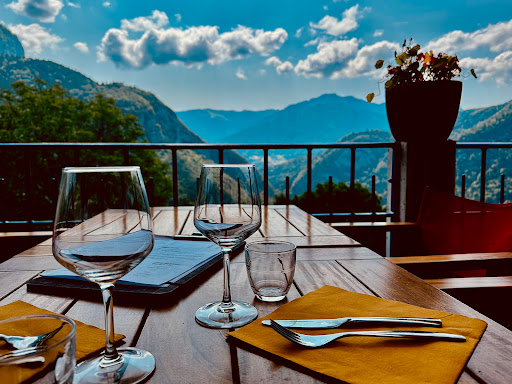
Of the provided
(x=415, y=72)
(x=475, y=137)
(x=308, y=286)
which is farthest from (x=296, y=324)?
(x=475, y=137)

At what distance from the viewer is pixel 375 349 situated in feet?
1.82

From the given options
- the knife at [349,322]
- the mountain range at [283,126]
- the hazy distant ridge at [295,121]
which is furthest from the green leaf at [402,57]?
the hazy distant ridge at [295,121]

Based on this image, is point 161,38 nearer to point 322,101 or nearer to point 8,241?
point 322,101

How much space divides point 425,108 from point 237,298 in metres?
2.30

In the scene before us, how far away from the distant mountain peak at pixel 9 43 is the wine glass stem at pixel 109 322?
8188 centimetres

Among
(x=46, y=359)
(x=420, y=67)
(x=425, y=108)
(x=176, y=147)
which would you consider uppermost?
(x=420, y=67)

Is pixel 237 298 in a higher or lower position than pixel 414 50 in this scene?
lower

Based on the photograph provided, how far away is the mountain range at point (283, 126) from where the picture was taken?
96.7 ft

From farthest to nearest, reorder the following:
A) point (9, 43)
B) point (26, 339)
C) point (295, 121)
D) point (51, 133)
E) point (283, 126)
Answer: point (283, 126)
point (295, 121)
point (9, 43)
point (51, 133)
point (26, 339)

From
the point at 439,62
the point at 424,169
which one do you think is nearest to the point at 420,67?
the point at 439,62

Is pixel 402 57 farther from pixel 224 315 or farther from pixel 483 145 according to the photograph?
pixel 224 315

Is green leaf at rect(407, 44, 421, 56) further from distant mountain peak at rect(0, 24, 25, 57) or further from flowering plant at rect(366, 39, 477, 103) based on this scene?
distant mountain peak at rect(0, 24, 25, 57)

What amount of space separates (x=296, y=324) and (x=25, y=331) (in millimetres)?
360

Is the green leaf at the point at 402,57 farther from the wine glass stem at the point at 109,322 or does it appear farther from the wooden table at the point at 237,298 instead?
the wine glass stem at the point at 109,322
